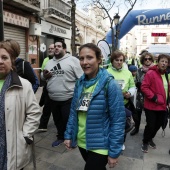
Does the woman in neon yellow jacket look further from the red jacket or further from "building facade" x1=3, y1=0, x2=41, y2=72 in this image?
"building facade" x1=3, y1=0, x2=41, y2=72

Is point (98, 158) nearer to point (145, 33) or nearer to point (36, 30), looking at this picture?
point (36, 30)

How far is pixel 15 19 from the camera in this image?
423 inches

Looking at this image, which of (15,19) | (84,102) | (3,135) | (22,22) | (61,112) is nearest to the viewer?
(3,135)

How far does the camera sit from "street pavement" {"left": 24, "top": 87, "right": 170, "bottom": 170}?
10.6 feet

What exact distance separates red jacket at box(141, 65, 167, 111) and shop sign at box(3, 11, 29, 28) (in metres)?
8.36

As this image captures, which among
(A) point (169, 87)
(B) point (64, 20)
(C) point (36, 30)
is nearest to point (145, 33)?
(B) point (64, 20)

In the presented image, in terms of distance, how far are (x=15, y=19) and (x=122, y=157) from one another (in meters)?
9.46

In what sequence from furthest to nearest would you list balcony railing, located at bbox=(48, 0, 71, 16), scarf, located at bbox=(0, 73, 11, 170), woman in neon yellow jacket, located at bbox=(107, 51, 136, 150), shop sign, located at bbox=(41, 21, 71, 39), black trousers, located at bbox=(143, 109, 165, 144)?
balcony railing, located at bbox=(48, 0, 71, 16)
shop sign, located at bbox=(41, 21, 71, 39)
black trousers, located at bbox=(143, 109, 165, 144)
woman in neon yellow jacket, located at bbox=(107, 51, 136, 150)
scarf, located at bbox=(0, 73, 11, 170)

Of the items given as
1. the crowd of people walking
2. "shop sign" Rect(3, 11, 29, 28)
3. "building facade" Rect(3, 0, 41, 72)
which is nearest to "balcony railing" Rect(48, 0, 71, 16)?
"building facade" Rect(3, 0, 41, 72)

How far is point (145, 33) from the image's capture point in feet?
197

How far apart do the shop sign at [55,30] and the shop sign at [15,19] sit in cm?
182

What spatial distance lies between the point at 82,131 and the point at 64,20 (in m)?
14.5

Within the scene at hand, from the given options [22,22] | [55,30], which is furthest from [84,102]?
[55,30]

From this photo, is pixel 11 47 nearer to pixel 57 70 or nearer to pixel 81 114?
pixel 81 114
